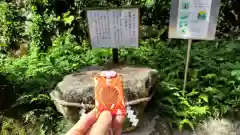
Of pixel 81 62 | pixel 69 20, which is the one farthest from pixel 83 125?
pixel 69 20

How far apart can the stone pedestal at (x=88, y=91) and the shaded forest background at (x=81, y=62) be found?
368 mm

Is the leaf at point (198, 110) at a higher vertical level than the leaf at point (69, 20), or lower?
lower

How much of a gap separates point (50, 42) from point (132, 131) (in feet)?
13.8

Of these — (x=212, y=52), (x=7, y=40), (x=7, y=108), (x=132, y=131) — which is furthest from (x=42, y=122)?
(x=7, y=40)

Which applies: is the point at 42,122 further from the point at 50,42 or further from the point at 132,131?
the point at 50,42

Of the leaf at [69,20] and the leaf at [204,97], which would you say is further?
the leaf at [69,20]

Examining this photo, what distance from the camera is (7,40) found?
7.42 metres

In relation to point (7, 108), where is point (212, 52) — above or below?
above

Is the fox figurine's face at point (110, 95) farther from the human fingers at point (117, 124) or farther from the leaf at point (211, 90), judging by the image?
the leaf at point (211, 90)

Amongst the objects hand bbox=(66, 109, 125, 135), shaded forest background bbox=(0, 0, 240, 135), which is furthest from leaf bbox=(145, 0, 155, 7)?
hand bbox=(66, 109, 125, 135)

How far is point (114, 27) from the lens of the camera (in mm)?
4168

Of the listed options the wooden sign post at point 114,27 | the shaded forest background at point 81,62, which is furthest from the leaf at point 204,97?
the wooden sign post at point 114,27

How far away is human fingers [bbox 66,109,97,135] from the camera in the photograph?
1.31 m

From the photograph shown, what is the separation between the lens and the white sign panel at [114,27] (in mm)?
4070
